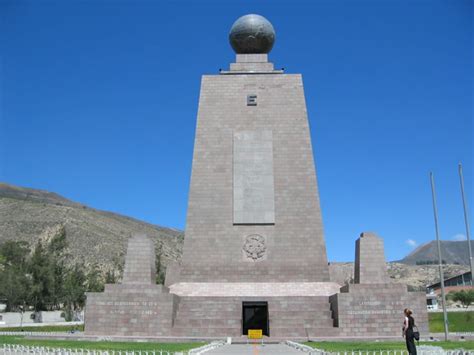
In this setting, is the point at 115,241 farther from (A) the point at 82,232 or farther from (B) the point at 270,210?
(B) the point at 270,210

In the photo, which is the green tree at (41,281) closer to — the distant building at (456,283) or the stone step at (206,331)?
the stone step at (206,331)

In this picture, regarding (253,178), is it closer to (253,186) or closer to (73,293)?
(253,186)

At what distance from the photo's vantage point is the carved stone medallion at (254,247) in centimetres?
2075

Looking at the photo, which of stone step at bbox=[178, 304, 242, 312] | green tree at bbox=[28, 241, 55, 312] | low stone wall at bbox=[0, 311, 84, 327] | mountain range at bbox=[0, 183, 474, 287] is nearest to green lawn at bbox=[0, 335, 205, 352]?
stone step at bbox=[178, 304, 242, 312]

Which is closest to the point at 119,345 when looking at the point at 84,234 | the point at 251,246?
the point at 251,246

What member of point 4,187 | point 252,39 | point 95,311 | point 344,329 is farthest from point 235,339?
point 4,187

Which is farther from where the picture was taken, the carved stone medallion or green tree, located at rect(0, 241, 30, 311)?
green tree, located at rect(0, 241, 30, 311)

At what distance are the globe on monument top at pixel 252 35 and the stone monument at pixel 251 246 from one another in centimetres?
5

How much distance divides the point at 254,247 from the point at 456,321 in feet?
52.9

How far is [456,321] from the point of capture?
30297 mm

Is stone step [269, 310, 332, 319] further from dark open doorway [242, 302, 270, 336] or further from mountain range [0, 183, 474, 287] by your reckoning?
mountain range [0, 183, 474, 287]

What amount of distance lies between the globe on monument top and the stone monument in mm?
49

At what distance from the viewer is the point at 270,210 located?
21.4 m

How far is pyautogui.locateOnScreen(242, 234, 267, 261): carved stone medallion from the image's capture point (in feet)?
68.1
